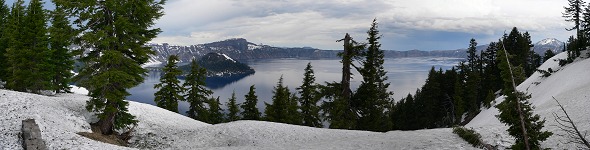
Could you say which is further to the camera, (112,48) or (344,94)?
(344,94)

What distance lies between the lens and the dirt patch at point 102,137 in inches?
713

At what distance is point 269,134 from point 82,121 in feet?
36.7

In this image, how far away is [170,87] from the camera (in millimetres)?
41250

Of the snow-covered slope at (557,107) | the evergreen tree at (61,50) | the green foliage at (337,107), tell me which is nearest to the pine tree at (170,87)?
the evergreen tree at (61,50)

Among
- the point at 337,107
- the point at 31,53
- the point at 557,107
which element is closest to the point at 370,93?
the point at 337,107

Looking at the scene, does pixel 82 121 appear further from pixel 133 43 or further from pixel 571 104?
pixel 571 104

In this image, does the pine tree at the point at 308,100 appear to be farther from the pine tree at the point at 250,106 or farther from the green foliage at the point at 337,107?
the pine tree at the point at 250,106

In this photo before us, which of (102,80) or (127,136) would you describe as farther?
(127,136)

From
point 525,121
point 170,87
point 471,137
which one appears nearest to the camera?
point 525,121

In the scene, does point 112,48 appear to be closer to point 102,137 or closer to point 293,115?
point 102,137

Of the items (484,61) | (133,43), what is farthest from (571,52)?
(133,43)

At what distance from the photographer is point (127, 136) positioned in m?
20.9

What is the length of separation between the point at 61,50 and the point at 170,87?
11830 millimetres

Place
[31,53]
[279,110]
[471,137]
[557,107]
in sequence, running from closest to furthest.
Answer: [471,137] → [557,107] → [31,53] → [279,110]
